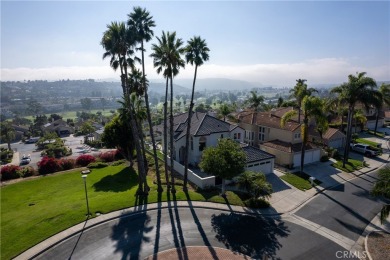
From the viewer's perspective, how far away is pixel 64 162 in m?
42.5

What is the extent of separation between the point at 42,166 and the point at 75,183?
924 centimetres

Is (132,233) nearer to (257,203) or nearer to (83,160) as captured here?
(257,203)

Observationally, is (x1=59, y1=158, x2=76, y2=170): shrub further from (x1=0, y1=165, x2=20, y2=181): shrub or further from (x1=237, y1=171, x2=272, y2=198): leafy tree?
(x1=237, y1=171, x2=272, y2=198): leafy tree

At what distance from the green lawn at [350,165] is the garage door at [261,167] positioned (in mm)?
11734

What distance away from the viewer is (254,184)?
26.1 metres

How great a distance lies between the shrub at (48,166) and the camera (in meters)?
40.2

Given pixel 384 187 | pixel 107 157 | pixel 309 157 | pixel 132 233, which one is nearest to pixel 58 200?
pixel 132 233

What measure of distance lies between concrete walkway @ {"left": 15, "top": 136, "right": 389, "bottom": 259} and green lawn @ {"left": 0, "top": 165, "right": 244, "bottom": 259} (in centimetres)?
85

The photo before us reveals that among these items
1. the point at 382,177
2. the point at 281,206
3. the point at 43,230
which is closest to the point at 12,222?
the point at 43,230

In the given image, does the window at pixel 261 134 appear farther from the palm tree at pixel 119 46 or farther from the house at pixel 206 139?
the palm tree at pixel 119 46

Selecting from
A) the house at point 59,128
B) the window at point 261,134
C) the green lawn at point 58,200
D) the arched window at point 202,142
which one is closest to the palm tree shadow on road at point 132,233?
the green lawn at point 58,200

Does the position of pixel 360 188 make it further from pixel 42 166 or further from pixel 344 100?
pixel 42 166

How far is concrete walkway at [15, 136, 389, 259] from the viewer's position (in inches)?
793

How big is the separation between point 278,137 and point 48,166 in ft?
130
